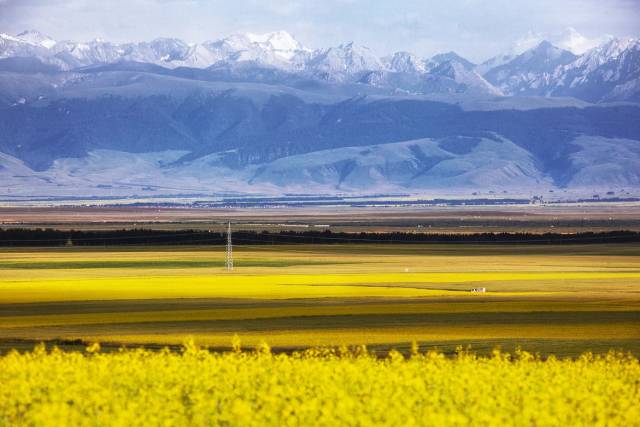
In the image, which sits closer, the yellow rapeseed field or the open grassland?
the yellow rapeseed field

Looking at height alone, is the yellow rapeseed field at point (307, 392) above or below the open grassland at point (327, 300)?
above

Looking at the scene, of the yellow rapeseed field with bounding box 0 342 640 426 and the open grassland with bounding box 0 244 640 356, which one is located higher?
the yellow rapeseed field with bounding box 0 342 640 426

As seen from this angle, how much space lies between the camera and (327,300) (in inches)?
2115

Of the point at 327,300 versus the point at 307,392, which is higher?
the point at 307,392

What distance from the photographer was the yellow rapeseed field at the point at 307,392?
19.8 m

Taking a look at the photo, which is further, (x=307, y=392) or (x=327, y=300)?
(x=327, y=300)

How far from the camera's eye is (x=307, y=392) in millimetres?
22078

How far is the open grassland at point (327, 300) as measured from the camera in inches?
1503

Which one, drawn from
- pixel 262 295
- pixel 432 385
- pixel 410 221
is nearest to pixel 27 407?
pixel 432 385

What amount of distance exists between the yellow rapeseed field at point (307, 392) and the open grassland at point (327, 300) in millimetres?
9429

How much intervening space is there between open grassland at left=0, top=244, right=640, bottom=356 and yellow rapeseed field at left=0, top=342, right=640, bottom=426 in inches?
371

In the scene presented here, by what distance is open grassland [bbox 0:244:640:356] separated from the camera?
3819 centimetres

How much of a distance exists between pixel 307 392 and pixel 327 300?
31648 mm

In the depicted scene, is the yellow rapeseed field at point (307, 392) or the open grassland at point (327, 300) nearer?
the yellow rapeseed field at point (307, 392)
